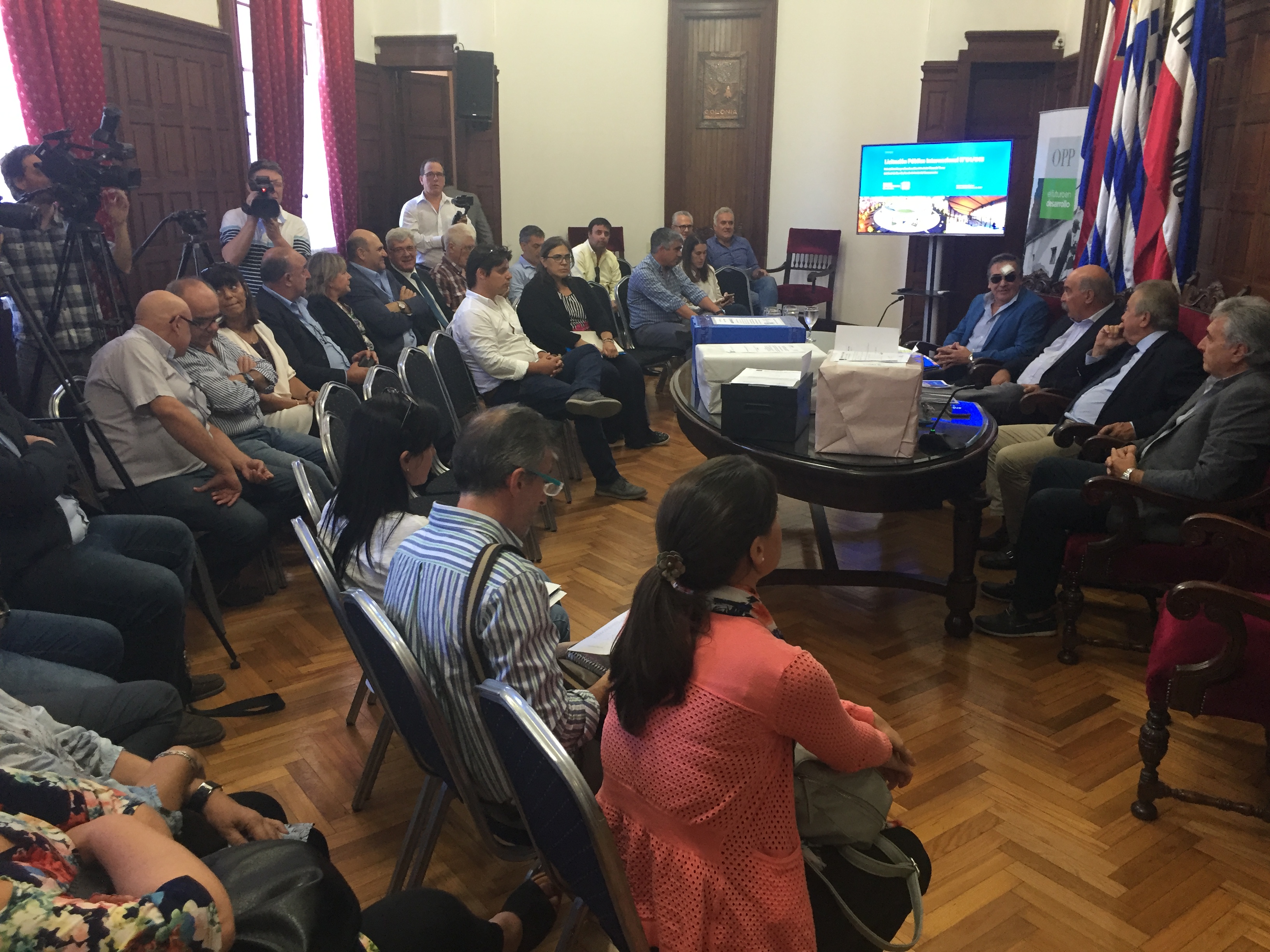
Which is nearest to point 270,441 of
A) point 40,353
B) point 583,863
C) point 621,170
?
point 40,353

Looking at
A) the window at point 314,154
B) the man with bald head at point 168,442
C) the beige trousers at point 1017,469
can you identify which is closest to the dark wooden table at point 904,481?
the beige trousers at point 1017,469

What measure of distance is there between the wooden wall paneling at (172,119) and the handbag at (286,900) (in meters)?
4.54

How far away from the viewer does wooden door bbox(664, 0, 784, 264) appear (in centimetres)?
A: 848

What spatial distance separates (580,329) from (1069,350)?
8.97 ft

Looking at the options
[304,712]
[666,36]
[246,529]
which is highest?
[666,36]

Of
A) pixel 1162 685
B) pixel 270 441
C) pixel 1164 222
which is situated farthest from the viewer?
pixel 1164 222

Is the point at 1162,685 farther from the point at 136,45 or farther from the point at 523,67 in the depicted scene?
the point at 523,67

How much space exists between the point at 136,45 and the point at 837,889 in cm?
→ 575

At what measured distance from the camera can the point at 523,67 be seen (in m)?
8.47

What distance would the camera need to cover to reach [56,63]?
181 inches

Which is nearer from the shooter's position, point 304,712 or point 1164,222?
point 304,712

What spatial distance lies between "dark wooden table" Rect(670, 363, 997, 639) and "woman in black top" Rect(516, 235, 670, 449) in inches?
77.4

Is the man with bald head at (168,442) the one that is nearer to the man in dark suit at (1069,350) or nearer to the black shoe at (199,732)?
the black shoe at (199,732)

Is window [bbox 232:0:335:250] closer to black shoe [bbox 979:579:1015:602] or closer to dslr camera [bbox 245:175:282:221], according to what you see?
dslr camera [bbox 245:175:282:221]
